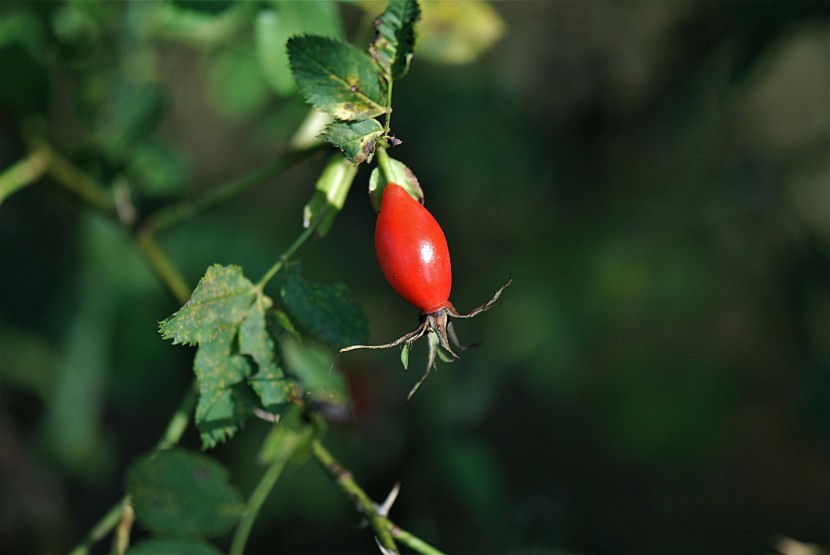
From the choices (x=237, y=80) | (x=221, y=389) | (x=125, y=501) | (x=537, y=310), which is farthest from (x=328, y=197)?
(x=537, y=310)

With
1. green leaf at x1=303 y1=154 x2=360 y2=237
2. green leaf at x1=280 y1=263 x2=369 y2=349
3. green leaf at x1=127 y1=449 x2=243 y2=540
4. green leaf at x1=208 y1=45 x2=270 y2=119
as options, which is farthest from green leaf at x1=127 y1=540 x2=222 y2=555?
green leaf at x1=208 y1=45 x2=270 y2=119

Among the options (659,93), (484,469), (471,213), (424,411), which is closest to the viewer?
(484,469)

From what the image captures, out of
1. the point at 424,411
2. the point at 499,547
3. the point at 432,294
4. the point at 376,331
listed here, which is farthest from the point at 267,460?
the point at 376,331

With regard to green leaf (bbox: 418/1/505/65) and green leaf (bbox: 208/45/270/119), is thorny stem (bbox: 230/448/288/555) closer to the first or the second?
green leaf (bbox: 418/1/505/65)

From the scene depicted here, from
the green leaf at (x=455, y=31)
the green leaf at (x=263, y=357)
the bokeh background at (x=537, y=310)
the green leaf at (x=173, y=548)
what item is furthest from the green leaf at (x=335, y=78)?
the bokeh background at (x=537, y=310)

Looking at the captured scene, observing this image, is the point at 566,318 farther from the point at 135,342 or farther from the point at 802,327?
the point at 135,342

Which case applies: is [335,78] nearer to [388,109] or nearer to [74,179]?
[388,109]

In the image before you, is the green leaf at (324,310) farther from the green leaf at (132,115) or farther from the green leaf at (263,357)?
the green leaf at (132,115)
